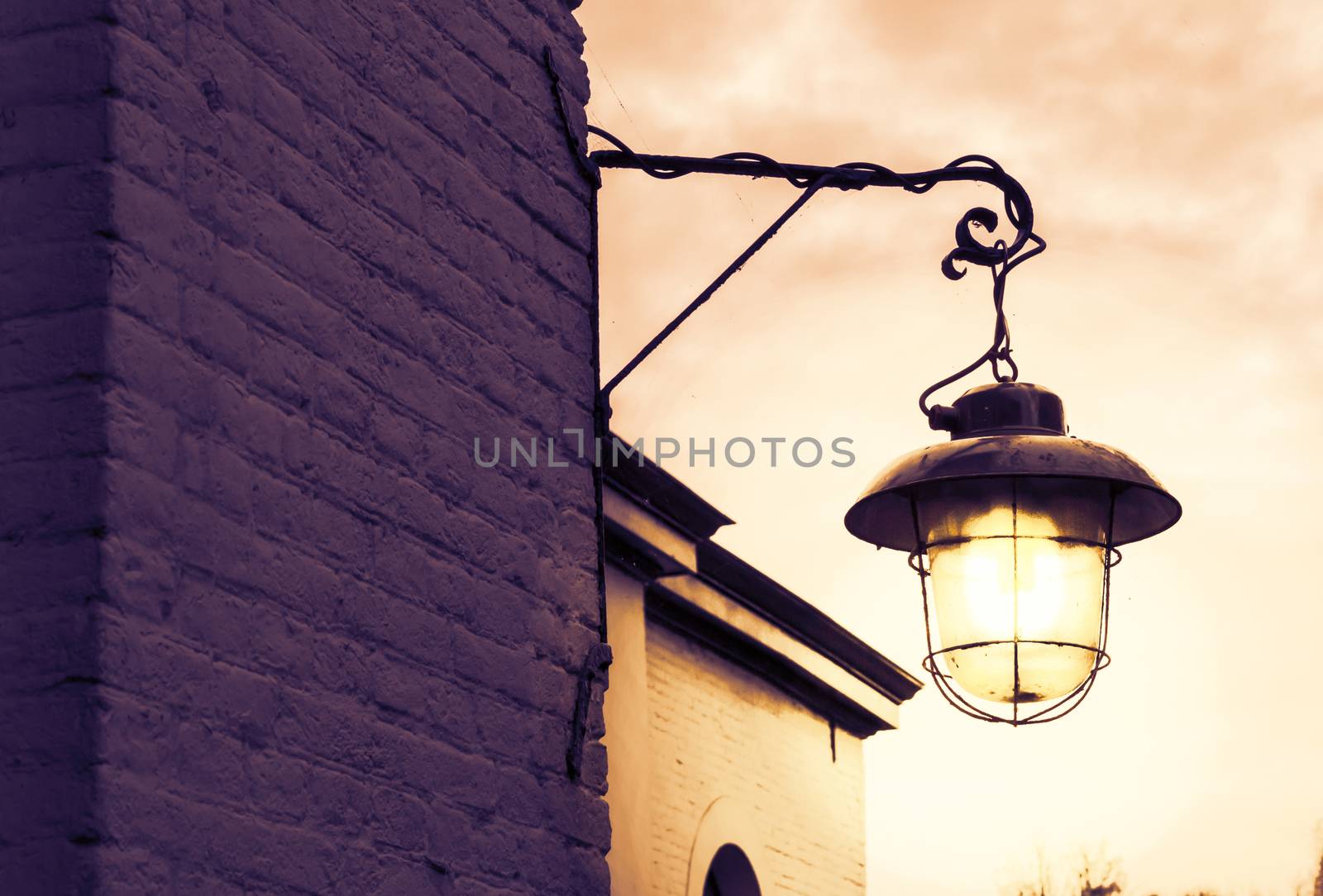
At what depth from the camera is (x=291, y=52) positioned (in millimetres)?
4051

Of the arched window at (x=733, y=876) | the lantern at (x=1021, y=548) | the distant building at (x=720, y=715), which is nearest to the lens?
the lantern at (x=1021, y=548)

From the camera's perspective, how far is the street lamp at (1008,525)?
194 inches

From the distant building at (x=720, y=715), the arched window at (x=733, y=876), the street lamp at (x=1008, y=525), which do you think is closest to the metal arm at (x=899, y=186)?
the street lamp at (x=1008, y=525)

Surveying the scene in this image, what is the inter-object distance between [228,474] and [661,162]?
2.02 m

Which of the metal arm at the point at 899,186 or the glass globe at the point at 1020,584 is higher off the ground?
the metal arm at the point at 899,186

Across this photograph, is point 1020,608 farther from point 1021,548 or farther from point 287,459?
point 287,459

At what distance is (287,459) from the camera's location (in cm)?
381

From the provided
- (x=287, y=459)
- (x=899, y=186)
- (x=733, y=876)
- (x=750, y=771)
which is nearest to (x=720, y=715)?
(x=750, y=771)

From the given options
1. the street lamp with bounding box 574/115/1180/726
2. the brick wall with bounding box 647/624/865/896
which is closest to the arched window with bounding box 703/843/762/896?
the brick wall with bounding box 647/624/865/896

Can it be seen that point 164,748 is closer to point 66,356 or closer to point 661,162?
point 66,356

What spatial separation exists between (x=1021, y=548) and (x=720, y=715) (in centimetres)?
527

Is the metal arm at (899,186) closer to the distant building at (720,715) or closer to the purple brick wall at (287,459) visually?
the purple brick wall at (287,459)

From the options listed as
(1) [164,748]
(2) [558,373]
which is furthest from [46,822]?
(2) [558,373]

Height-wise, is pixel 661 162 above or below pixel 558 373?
above
